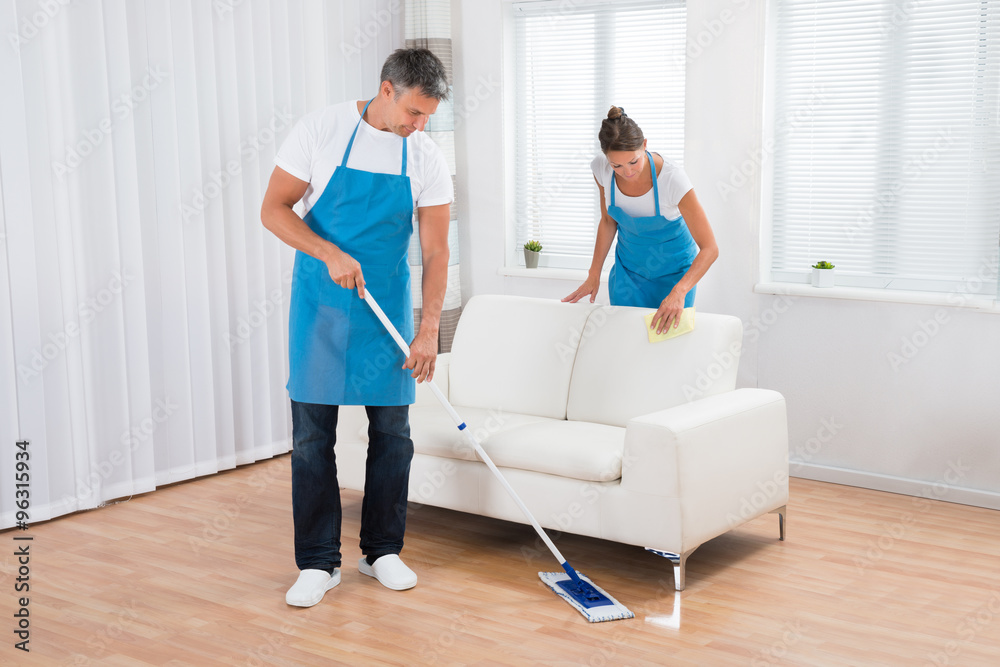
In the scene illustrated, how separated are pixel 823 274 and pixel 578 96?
1.40m

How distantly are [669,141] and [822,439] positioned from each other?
140 centimetres

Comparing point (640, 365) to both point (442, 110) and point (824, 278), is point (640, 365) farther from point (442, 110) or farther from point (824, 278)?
point (442, 110)

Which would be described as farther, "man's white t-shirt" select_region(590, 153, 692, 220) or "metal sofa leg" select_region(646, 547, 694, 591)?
"man's white t-shirt" select_region(590, 153, 692, 220)

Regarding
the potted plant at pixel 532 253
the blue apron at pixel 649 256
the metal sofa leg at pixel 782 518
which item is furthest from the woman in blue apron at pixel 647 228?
the potted plant at pixel 532 253

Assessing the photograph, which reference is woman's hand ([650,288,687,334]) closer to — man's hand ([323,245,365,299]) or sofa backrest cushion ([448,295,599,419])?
sofa backrest cushion ([448,295,599,419])

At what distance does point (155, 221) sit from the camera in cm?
374

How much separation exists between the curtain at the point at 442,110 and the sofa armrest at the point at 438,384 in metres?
0.93

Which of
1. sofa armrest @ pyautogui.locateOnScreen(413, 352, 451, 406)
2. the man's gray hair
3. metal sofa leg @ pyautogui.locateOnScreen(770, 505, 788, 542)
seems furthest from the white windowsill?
the man's gray hair

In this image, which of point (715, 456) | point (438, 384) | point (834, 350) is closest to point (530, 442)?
point (715, 456)

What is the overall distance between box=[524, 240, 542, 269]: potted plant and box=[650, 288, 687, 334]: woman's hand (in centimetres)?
144

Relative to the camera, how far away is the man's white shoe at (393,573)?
279 centimetres

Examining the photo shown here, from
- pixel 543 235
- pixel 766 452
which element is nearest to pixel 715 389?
pixel 766 452

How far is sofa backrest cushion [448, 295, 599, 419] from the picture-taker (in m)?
3.39

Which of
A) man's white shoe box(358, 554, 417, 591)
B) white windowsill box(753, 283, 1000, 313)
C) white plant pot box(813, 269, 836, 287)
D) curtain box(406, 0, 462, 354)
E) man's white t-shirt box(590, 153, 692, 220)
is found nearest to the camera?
man's white shoe box(358, 554, 417, 591)
